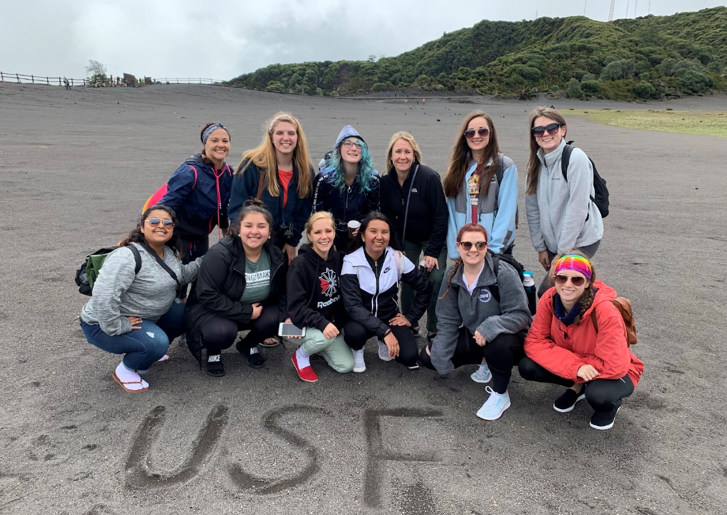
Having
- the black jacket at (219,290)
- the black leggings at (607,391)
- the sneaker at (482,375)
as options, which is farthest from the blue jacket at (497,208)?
the black jacket at (219,290)

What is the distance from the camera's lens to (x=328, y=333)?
3781 mm

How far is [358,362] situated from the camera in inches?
159

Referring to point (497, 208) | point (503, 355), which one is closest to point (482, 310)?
point (503, 355)

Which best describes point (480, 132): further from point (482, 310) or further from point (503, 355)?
point (503, 355)

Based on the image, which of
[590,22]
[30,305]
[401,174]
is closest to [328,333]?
[401,174]

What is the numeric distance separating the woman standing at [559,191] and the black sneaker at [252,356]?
2.58m

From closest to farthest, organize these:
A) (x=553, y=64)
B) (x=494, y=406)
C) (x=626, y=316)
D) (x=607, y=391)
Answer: (x=607, y=391) → (x=626, y=316) → (x=494, y=406) → (x=553, y=64)

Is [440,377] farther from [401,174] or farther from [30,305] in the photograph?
[30,305]

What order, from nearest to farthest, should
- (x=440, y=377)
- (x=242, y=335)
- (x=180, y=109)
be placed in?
(x=440, y=377)
(x=242, y=335)
(x=180, y=109)

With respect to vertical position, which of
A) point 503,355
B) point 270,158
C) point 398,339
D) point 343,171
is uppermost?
point 270,158

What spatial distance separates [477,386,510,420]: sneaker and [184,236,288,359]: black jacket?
72.4 inches

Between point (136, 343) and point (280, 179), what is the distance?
1875 mm

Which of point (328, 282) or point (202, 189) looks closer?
point (328, 282)

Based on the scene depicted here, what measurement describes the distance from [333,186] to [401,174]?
648mm
